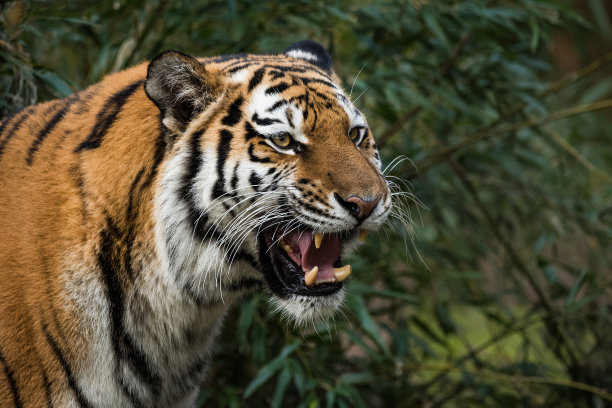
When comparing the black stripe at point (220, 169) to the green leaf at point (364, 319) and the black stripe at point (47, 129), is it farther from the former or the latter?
the green leaf at point (364, 319)

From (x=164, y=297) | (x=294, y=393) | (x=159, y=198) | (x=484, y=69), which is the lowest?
(x=294, y=393)

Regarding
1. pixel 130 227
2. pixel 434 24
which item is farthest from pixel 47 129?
pixel 434 24

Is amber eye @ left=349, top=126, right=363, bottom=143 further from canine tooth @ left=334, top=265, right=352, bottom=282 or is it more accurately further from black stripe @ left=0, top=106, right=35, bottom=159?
black stripe @ left=0, top=106, right=35, bottom=159

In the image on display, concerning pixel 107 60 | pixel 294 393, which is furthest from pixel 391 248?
pixel 107 60

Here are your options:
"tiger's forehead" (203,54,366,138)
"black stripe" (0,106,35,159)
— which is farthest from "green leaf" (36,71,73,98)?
"tiger's forehead" (203,54,366,138)

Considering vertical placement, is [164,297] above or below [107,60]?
below

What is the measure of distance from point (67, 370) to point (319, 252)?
0.67 meters

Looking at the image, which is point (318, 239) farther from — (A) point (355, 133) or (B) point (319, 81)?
(B) point (319, 81)

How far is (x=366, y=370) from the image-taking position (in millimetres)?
3383

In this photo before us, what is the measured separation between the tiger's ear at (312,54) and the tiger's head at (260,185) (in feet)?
1.00

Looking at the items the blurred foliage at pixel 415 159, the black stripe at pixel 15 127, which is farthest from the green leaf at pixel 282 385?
the black stripe at pixel 15 127

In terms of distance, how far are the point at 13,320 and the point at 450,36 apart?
2272 mm

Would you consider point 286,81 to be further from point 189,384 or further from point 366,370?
point 366,370

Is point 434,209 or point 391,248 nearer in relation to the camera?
point 391,248
